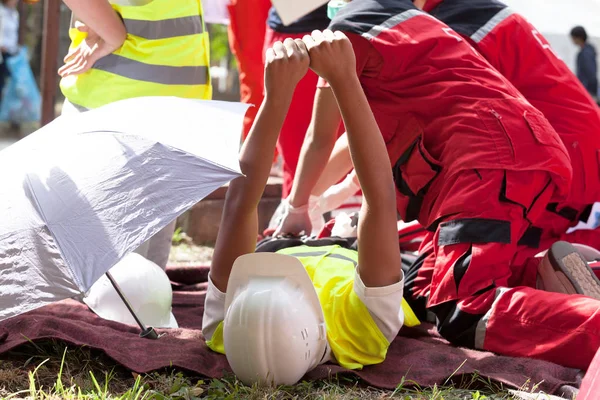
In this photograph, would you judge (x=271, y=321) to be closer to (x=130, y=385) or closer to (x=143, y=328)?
(x=130, y=385)

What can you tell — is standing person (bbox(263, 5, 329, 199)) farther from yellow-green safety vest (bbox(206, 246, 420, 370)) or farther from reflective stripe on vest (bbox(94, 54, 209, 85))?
yellow-green safety vest (bbox(206, 246, 420, 370))

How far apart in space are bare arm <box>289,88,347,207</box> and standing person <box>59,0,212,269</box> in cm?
64

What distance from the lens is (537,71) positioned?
3.35 metres

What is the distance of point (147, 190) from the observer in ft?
7.20

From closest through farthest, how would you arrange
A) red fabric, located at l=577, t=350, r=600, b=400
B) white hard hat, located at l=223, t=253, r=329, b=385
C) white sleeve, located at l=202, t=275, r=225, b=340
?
red fabric, located at l=577, t=350, r=600, b=400, white hard hat, located at l=223, t=253, r=329, b=385, white sleeve, located at l=202, t=275, r=225, b=340

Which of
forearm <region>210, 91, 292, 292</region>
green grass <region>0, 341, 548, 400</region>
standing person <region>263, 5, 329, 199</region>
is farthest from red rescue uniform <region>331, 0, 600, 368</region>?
standing person <region>263, 5, 329, 199</region>

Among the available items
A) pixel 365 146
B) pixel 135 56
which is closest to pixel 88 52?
pixel 135 56

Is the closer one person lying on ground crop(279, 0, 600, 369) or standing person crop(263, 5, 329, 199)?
person lying on ground crop(279, 0, 600, 369)

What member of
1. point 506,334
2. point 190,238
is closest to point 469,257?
point 506,334

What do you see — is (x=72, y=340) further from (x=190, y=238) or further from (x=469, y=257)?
(x=190, y=238)

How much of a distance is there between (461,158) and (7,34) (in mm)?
8193

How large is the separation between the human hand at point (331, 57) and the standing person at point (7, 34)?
8.10 meters

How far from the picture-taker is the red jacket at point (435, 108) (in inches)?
114

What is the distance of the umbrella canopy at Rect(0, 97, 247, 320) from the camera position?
210 centimetres
